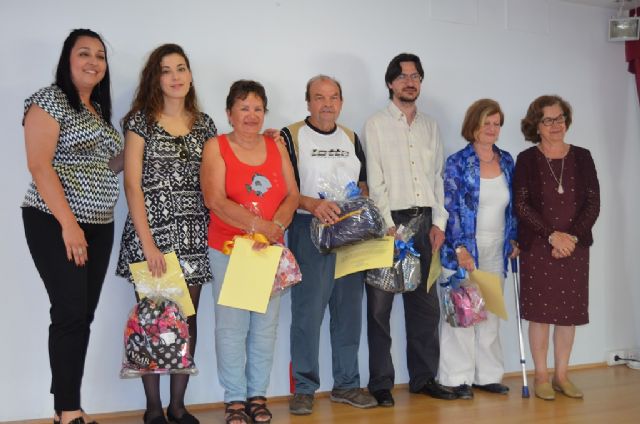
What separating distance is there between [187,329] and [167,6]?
5.30 feet

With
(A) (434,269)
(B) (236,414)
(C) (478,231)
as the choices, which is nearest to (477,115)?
(C) (478,231)

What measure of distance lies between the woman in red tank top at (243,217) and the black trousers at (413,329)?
61 cm

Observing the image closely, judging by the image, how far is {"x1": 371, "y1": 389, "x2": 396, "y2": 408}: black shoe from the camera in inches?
127

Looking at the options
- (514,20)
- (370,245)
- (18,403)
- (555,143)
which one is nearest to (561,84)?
(514,20)

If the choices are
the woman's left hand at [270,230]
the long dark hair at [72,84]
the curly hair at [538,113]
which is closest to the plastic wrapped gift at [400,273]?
the woman's left hand at [270,230]

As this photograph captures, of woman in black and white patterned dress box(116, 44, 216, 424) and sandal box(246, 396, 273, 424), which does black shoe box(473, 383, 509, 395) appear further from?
woman in black and white patterned dress box(116, 44, 216, 424)

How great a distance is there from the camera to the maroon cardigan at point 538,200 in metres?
3.44

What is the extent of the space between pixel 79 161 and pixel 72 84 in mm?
301

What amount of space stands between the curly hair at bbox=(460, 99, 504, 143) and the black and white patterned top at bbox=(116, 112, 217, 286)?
1.50 metres

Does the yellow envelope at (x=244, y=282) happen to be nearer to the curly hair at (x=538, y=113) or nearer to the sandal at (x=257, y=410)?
the sandal at (x=257, y=410)

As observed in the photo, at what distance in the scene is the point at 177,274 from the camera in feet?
8.89

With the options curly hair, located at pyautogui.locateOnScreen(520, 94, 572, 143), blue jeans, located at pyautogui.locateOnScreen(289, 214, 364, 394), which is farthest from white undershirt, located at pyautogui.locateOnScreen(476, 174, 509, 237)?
blue jeans, located at pyautogui.locateOnScreen(289, 214, 364, 394)

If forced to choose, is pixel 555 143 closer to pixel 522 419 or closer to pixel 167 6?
pixel 522 419

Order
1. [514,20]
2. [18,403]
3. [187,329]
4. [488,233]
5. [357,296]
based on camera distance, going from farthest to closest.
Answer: [514,20] < [488,233] < [357,296] < [18,403] < [187,329]
